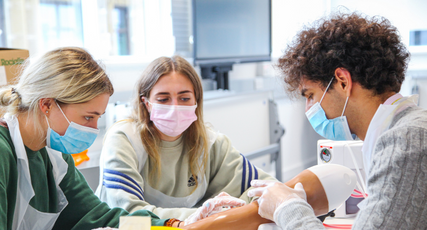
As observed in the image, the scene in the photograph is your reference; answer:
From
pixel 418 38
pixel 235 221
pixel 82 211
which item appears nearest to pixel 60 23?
pixel 82 211

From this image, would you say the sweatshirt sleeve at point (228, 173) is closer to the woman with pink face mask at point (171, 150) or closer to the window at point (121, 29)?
the woman with pink face mask at point (171, 150)

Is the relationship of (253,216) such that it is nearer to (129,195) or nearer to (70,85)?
(129,195)

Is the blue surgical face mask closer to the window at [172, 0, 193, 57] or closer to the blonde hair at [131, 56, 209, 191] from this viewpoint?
the blonde hair at [131, 56, 209, 191]

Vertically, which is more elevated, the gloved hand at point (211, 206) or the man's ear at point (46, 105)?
the man's ear at point (46, 105)

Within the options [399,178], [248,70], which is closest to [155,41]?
[248,70]

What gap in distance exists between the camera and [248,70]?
3.69 metres

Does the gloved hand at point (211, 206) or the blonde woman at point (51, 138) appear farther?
the gloved hand at point (211, 206)

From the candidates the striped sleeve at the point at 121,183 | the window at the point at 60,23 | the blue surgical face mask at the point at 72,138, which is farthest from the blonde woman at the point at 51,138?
the window at the point at 60,23

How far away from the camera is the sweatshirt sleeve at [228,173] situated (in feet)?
5.22

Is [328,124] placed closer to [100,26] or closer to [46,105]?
[46,105]

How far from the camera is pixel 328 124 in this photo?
44.2 inches

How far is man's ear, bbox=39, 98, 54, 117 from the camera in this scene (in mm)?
1122

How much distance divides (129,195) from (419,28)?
12.8 ft

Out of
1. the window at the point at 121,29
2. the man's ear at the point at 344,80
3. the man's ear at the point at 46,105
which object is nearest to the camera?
the man's ear at the point at 344,80
